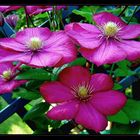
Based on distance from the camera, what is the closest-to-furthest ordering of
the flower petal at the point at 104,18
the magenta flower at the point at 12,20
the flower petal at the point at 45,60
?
the flower petal at the point at 45,60 < the flower petal at the point at 104,18 < the magenta flower at the point at 12,20

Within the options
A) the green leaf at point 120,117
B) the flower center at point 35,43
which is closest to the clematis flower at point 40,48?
the flower center at point 35,43

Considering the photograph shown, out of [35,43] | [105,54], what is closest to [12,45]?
[35,43]

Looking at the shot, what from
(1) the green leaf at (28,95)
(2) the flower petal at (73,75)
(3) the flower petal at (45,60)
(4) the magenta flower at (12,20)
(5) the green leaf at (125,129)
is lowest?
(5) the green leaf at (125,129)

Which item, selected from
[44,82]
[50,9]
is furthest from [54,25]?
[44,82]

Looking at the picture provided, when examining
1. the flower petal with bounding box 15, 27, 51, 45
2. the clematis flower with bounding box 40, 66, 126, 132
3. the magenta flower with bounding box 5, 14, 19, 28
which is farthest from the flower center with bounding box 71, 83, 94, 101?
the magenta flower with bounding box 5, 14, 19, 28

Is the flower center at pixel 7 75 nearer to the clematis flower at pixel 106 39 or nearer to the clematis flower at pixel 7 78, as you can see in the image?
the clematis flower at pixel 7 78
